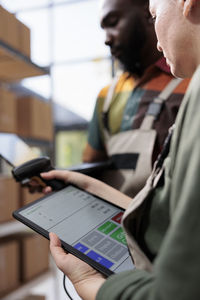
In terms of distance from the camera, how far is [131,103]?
1.24 metres

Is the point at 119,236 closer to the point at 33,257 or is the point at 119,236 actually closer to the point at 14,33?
the point at 14,33

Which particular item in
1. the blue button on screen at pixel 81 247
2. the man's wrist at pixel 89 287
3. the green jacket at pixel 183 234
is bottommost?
the man's wrist at pixel 89 287

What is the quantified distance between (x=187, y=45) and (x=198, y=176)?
229mm

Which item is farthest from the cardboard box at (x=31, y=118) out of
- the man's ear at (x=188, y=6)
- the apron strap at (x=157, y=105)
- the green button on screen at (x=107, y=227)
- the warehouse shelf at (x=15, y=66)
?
the man's ear at (x=188, y=6)

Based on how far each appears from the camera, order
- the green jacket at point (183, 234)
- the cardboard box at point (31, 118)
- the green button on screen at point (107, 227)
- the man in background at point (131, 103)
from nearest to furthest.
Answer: the green jacket at point (183, 234) → the green button on screen at point (107, 227) → the man in background at point (131, 103) → the cardboard box at point (31, 118)

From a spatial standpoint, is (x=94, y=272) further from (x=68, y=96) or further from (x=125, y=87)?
(x=68, y=96)

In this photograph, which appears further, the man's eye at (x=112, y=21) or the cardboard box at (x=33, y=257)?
the cardboard box at (x=33, y=257)

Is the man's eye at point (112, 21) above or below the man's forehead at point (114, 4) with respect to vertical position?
below

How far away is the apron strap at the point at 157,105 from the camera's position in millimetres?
1143

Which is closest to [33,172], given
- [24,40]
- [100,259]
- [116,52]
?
[100,259]

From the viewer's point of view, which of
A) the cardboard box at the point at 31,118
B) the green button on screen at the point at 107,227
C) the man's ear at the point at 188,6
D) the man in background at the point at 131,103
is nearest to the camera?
the man's ear at the point at 188,6

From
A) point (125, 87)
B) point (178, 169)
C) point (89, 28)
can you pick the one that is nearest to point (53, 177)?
point (125, 87)

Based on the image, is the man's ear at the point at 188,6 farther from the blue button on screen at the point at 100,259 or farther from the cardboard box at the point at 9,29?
the cardboard box at the point at 9,29

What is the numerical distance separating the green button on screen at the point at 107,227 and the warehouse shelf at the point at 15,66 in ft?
5.20
